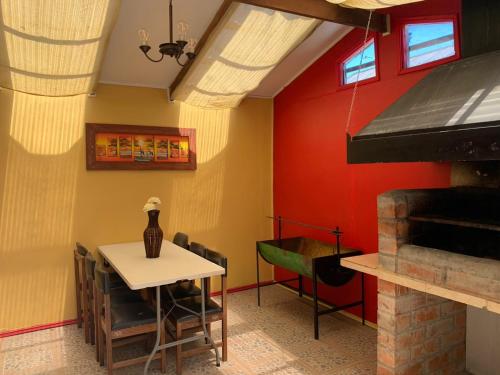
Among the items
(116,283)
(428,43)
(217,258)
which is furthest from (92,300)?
(428,43)

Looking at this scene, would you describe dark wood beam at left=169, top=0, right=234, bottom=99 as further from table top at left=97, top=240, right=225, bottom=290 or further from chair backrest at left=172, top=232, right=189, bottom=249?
table top at left=97, top=240, right=225, bottom=290

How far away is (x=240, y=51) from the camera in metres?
3.43

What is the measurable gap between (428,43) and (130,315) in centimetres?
314

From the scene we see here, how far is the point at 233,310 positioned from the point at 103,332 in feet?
4.99

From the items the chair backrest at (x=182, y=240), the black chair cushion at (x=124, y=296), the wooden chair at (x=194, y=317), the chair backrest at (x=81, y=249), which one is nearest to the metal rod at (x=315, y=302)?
the wooden chair at (x=194, y=317)

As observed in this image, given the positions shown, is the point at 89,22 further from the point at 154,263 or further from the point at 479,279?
the point at 479,279

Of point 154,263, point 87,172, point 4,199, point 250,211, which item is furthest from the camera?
point 250,211

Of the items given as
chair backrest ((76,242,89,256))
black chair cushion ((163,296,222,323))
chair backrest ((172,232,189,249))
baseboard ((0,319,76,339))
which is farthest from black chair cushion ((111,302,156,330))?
baseboard ((0,319,76,339))

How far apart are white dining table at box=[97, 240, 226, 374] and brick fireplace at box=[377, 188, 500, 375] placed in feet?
3.99

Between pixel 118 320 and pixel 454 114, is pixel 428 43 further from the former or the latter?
pixel 118 320

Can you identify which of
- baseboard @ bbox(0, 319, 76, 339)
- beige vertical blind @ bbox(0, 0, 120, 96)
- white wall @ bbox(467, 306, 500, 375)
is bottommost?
baseboard @ bbox(0, 319, 76, 339)

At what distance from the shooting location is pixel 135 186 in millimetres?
4242

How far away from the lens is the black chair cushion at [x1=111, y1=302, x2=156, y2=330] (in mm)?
2773

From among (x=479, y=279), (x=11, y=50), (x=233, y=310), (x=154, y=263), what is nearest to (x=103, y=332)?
(x=154, y=263)
